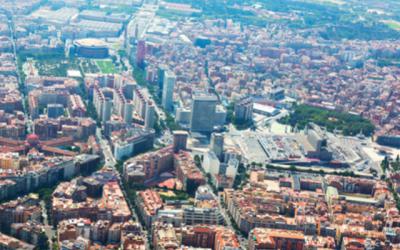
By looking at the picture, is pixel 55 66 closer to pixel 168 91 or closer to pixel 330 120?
pixel 168 91

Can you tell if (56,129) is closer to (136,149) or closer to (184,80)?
(136,149)

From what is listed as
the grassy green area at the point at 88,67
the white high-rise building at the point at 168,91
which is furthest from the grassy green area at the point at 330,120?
the grassy green area at the point at 88,67

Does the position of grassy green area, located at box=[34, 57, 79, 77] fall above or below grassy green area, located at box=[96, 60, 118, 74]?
above

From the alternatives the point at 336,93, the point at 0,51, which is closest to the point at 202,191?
the point at 336,93

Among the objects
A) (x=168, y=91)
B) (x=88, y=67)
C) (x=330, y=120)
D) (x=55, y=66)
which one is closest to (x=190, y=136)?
(x=168, y=91)

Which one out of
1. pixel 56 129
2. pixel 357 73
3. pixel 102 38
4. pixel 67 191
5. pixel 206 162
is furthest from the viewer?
pixel 102 38

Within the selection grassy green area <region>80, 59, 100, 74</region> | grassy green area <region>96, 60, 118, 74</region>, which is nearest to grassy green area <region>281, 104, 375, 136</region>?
grassy green area <region>96, 60, 118, 74</region>

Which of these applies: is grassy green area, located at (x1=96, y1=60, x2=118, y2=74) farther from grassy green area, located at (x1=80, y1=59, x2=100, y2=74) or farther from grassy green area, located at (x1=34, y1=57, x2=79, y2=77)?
grassy green area, located at (x1=34, y1=57, x2=79, y2=77)
